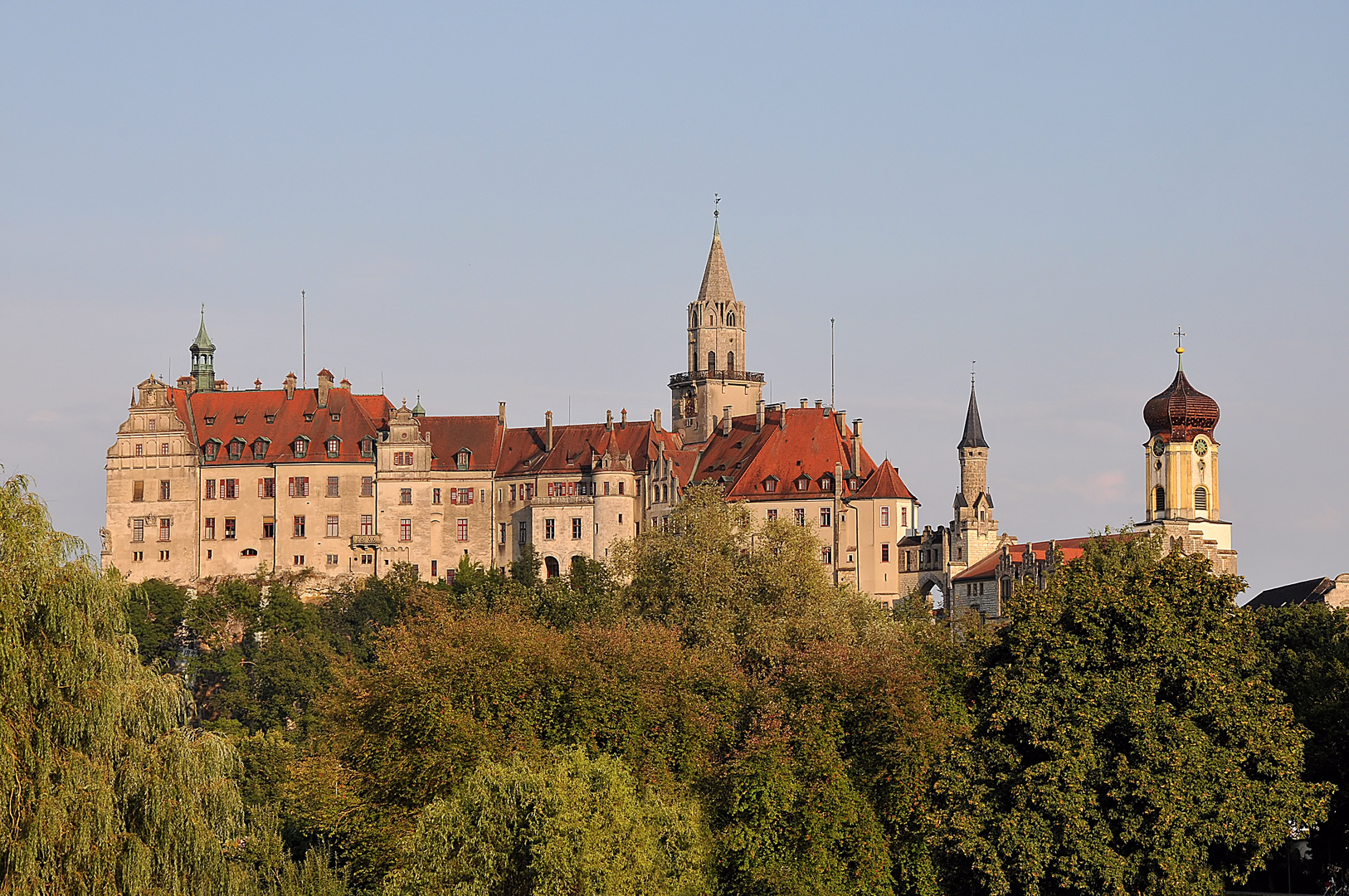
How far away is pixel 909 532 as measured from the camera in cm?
13512

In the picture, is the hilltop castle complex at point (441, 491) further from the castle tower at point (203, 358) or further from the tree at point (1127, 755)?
the tree at point (1127, 755)

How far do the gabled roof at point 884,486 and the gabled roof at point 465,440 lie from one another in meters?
24.0

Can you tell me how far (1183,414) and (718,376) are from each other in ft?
109

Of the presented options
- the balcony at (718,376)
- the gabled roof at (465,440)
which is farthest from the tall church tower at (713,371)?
the gabled roof at (465,440)

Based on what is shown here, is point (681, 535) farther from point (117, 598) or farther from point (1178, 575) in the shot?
point (117, 598)

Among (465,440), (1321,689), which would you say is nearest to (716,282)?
(465,440)

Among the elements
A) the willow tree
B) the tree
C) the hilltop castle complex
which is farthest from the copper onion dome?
the willow tree

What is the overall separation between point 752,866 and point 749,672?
1869 cm

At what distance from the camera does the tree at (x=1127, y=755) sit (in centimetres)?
4631

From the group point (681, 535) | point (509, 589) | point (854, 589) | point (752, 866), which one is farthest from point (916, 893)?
point (854, 589)

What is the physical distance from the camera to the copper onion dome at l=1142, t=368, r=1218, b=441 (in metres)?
149

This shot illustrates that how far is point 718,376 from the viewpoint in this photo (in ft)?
494

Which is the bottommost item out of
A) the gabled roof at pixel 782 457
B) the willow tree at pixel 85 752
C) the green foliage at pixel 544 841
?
the green foliage at pixel 544 841

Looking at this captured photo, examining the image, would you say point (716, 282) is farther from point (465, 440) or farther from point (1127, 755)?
point (1127, 755)
